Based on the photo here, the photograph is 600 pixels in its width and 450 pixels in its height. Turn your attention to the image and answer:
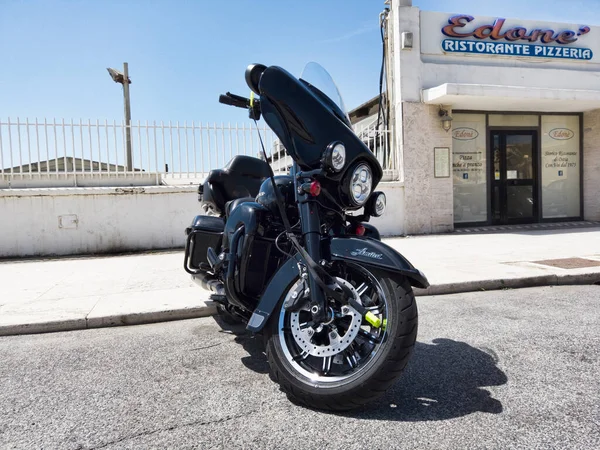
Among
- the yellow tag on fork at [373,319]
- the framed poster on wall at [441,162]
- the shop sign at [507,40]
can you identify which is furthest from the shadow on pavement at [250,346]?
the shop sign at [507,40]

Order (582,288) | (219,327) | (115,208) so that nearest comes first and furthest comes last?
1. (219,327)
2. (582,288)
3. (115,208)

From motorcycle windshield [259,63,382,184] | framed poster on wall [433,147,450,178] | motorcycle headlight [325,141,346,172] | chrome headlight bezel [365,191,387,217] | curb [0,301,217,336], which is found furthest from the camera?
framed poster on wall [433,147,450,178]

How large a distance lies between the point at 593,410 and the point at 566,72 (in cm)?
1219

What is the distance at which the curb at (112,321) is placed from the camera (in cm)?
415

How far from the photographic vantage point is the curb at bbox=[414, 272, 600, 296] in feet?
17.3

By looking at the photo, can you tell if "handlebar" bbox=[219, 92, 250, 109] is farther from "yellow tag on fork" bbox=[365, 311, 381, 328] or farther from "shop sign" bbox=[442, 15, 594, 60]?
"shop sign" bbox=[442, 15, 594, 60]

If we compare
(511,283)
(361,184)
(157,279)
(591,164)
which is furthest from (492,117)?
(361,184)

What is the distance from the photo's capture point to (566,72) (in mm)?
11938

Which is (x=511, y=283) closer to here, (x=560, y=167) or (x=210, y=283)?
(x=210, y=283)

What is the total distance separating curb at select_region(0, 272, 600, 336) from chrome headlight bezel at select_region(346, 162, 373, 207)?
256 cm

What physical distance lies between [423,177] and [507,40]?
4.24 meters

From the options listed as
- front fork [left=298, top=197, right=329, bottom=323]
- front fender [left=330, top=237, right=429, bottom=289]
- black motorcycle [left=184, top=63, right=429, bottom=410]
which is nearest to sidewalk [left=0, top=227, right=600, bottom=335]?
black motorcycle [left=184, top=63, right=429, bottom=410]

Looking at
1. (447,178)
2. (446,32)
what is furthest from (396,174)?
(446,32)

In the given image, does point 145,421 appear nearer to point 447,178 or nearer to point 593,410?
point 593,410
